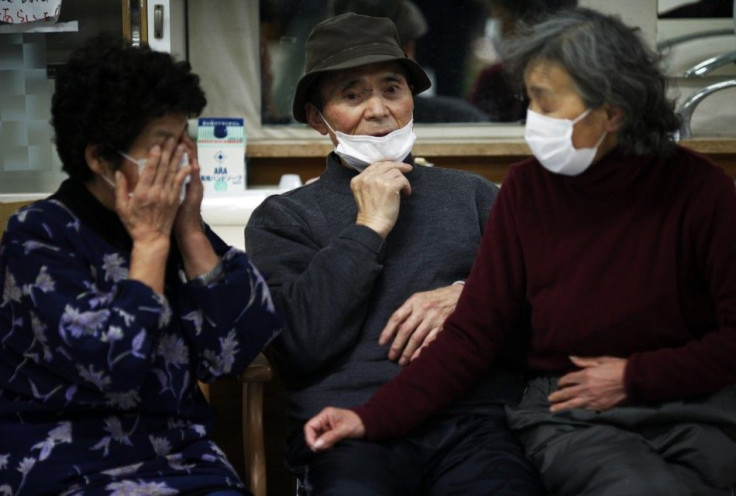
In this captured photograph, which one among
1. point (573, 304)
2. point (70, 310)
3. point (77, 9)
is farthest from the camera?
point (77, 9)

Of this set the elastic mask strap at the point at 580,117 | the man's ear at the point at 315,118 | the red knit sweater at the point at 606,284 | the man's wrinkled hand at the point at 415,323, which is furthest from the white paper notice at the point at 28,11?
the elastic mask strap at the point at 580,117

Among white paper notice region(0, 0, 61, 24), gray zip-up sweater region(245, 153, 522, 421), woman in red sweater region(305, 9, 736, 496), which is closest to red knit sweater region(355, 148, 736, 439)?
woman in red sweater region(305, 9, 736, 496)

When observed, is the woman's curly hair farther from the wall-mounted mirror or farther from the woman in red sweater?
the wall-mounted mirror

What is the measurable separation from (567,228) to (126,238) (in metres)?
0.70

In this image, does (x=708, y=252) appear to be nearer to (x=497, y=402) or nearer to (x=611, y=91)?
(x=611, y=91)

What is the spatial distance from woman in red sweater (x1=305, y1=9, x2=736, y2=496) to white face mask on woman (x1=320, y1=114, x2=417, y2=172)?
1.24ft

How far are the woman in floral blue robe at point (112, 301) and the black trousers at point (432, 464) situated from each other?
0.53 feet

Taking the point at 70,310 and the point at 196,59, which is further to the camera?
the point at 196,59

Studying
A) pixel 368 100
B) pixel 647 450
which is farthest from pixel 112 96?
pixel 647 450

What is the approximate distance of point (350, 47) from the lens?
1.86 m

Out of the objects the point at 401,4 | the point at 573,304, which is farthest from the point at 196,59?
the point at 573,304

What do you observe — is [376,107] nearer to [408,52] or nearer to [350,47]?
[350,47]

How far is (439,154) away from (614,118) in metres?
1.73

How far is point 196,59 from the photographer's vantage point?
10.7ft
